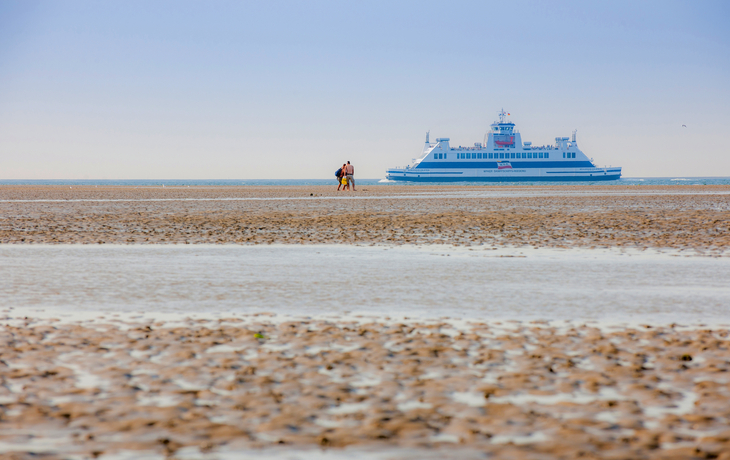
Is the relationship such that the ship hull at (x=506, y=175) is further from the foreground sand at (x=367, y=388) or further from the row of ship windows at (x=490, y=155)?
the foreground sand at (x=367, y=388)

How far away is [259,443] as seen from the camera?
2.59 meters

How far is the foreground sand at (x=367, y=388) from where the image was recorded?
2.63 meters

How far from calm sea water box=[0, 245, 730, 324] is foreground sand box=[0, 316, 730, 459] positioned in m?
0.66

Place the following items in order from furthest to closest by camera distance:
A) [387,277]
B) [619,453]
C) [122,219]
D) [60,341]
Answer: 1. [122,219]
2. [387,277]
3. [60,341]
4. [619,453]

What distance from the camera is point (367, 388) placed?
329 cm

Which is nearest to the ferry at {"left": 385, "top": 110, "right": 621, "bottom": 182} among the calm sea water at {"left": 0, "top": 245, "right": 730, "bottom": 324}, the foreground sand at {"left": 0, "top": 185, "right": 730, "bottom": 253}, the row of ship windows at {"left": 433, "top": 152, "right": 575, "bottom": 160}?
the row of ship windows at {"left": 433, "top": 152, "right": 575, "bottom": 160}

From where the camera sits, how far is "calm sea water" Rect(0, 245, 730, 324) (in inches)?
212

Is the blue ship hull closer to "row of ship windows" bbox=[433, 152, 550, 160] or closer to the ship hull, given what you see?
the ship hull

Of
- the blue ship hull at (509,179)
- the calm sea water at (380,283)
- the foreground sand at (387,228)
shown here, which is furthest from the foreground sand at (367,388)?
the blue ship hull at (509,179)

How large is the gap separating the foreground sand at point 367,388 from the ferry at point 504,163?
83700 millimetres

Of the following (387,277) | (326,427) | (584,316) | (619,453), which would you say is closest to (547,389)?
(619,453)

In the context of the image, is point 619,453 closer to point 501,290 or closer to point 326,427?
point 326,427

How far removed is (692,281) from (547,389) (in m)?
4.12

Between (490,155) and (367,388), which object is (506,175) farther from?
(367,388)
